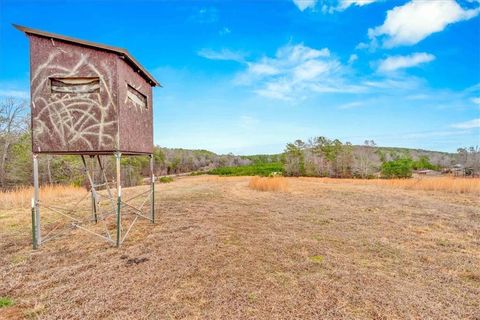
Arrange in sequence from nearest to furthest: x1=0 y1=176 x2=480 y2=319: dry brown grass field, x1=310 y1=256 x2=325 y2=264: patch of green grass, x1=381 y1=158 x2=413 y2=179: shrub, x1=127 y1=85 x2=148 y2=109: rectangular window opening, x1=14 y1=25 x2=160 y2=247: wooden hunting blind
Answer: x1=0 y1=176 x2=480 y2=319: dry brown grass field → x1=310 y1=256 x2=325 y2=264: patch of green grass → x1=14 y1=25 x2=160 y2=247: wooden hunting blind → x1=127 y1=85 x2=148 y2=109: rectangular window opening → x1=381 y1=158 x2=413 y2=179: shrub

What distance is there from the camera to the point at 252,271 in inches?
176

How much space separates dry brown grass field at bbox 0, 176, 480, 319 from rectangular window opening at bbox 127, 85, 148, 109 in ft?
11.7

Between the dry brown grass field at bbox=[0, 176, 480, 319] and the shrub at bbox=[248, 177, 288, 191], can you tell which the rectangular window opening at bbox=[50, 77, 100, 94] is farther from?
the shrub at bbox=[248, 177, 288, 191]

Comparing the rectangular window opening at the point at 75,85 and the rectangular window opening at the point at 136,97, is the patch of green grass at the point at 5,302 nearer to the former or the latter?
the rectangular window opening at the point at 75,85

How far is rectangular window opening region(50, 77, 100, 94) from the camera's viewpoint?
596cm

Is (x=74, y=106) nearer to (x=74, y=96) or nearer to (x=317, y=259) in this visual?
(x=74, y=96)

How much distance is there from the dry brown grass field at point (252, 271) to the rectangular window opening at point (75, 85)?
358 cm

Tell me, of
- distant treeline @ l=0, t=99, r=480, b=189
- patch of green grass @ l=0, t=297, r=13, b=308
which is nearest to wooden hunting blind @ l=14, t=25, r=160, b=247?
patch of green grass @ l=0, t=297, r=13, b=308

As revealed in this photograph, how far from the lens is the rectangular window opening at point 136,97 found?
6.69 meters

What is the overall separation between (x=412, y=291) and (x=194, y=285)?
126 inches

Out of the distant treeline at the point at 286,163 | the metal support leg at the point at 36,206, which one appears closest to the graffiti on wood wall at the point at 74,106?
the metal support leg at the point at 36,206

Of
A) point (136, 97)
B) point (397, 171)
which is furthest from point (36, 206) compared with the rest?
point (397, 171)

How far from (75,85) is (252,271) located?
562 cm

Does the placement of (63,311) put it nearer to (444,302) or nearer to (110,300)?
(110,300)
